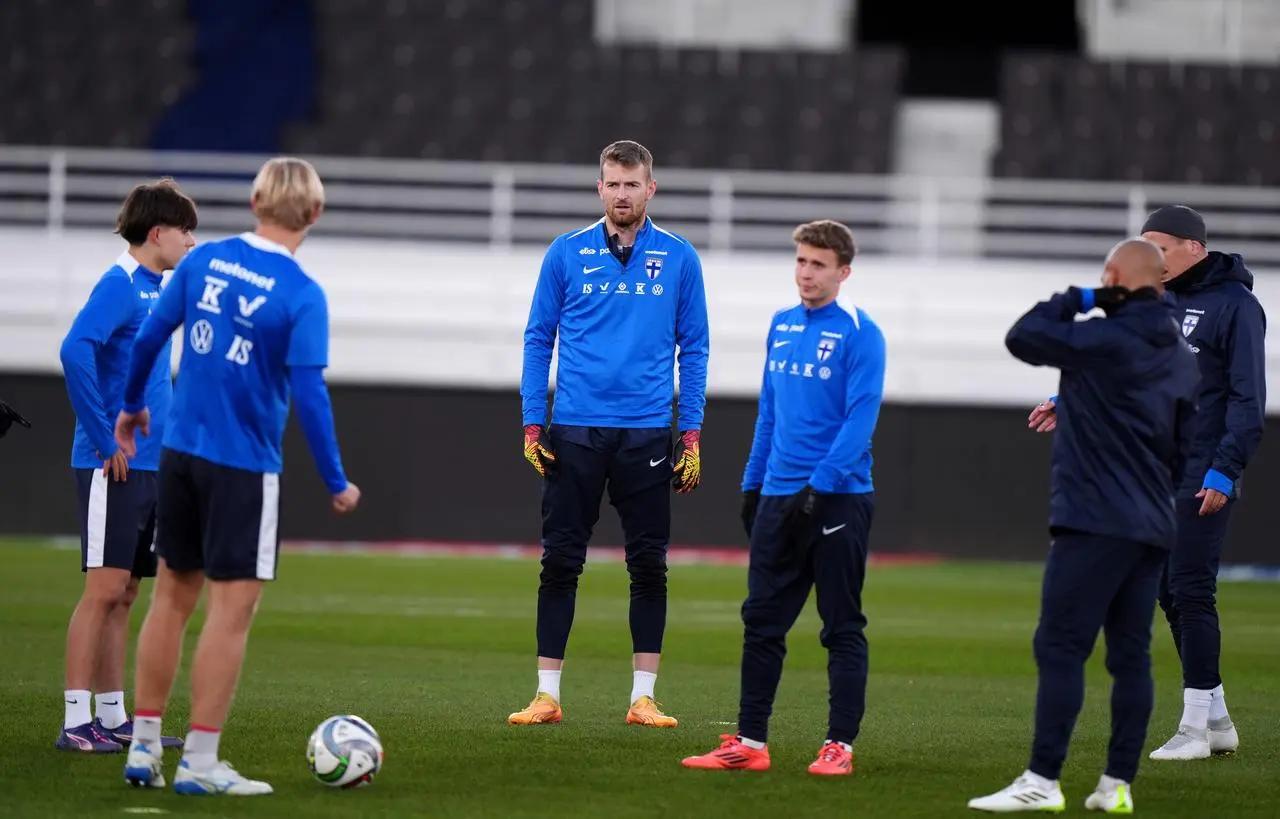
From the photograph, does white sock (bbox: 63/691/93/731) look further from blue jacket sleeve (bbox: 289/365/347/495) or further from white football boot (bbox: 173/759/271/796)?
blue jacket sleeve (bbox: 289/365/347/495)

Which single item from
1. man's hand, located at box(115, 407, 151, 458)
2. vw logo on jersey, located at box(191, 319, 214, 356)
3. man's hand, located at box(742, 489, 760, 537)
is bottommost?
man's hand, located at box(742, 489, 760, 537)

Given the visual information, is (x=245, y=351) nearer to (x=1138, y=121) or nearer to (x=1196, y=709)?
(x=1196, y=709)

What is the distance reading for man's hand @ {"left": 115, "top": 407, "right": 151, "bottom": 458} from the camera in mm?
5875

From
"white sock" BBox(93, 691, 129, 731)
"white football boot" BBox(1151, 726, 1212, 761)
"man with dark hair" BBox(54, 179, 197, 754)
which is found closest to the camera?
"man with dark hair" BBox(54, 179, 197, 754)

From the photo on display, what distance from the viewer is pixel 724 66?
2016cm

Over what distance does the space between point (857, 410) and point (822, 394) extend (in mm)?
166

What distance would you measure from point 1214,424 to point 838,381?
1.84 metres

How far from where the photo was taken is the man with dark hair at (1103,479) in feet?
18.2

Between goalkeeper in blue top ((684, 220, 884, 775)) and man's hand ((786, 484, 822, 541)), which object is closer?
man's hand ((786, 484, 822, 541))

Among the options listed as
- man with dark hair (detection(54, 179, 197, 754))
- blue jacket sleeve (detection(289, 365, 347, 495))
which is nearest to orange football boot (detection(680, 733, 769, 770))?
blue jacket sleeve (detection(289, 365, 347, 495))

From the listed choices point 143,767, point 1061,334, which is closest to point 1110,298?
point 1061,334

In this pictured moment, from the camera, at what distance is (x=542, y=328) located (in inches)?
297

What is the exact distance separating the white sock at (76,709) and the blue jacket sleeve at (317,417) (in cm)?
158

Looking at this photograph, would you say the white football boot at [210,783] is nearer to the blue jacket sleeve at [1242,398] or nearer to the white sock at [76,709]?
the white sock at [76,709]
